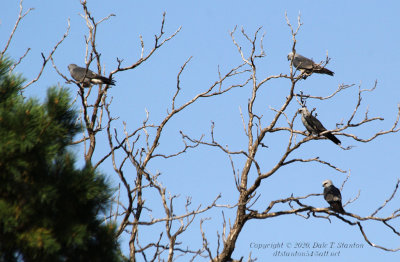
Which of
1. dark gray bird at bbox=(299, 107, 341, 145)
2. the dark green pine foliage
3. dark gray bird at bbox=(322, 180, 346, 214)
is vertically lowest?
the dark green pine foliage

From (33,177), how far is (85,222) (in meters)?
0.48

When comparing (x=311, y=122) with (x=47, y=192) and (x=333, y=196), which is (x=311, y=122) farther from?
(x=47, y=192)

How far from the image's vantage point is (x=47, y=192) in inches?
152

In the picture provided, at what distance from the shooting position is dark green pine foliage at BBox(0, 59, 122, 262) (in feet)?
12.4

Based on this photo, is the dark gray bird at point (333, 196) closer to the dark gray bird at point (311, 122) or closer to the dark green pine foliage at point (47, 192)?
the dark gray bird at point (311, 122)

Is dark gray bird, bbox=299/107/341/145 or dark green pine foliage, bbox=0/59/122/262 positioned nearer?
dark green pine foliage, bbox=0/59/122/262

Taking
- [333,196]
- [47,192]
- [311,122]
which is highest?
[311,122]

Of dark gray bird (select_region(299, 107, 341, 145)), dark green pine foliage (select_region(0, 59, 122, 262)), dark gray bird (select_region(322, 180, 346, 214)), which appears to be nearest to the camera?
dark green pine foliage (select_region(0, 59, 122, 262))

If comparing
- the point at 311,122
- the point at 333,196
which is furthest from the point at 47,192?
the point at 311,122

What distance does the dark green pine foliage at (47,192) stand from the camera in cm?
378

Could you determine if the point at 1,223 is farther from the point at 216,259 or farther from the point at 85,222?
the point at 216,259

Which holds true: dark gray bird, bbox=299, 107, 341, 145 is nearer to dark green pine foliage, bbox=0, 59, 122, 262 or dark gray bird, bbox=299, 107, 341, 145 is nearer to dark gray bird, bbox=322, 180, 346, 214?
dark gray bird, bbox=322, 180, 346, 214

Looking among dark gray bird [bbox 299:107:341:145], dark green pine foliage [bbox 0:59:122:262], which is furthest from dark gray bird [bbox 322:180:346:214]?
dark green pine foliage [bbox 0:59:122:262]

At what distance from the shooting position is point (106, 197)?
427 centimetres
